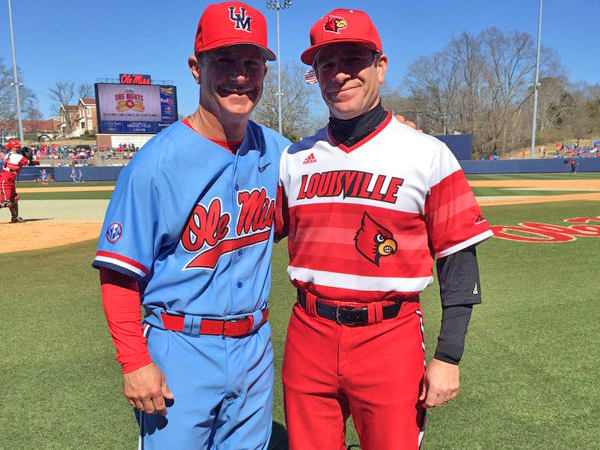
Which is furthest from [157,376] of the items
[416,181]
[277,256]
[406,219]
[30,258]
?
[30,258]

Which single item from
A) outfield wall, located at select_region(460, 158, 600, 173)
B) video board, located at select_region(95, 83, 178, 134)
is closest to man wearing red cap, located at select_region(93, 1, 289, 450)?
outfield wall, located at select_region(460, 158, 600, 173)

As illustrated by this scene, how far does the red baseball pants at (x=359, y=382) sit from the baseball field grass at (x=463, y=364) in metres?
1.06

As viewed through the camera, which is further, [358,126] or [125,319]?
[358,126]

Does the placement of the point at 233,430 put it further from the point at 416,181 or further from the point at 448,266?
the point at 416,181

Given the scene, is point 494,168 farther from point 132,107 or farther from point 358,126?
point 358,126

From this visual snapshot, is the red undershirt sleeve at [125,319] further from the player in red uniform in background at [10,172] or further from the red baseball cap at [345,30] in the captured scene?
the player in red uniform in background at [10,172]

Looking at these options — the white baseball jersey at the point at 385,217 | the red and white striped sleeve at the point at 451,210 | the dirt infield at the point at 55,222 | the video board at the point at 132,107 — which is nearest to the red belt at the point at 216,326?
the white baseball jersey at the point at 385,217

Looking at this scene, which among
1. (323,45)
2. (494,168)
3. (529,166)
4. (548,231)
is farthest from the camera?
(494,168)

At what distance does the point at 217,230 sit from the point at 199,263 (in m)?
0.16

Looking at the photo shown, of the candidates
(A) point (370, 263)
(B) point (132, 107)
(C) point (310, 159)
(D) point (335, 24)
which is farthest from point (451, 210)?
(B) point (132, 107)

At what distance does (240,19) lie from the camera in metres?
1.87

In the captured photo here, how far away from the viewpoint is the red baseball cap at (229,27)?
6.07ft

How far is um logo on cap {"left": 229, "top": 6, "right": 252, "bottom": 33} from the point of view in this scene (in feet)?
6.10

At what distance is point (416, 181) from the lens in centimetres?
190
